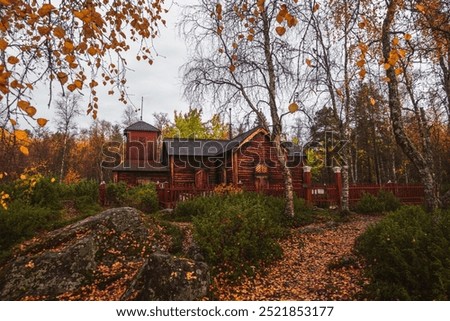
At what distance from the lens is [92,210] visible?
12945 mm

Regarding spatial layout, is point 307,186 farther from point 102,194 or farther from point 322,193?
point 102,194

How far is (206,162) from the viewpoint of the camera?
2322cm

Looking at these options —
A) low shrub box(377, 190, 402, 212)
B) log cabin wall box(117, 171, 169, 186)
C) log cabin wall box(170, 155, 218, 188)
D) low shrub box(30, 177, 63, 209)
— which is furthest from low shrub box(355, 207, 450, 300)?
log cabin wall box(117, 171, 169, 186)

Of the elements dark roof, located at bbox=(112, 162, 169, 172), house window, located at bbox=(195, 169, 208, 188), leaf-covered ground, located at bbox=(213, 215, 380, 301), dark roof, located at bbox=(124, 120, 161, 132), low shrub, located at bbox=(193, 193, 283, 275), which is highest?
dark roof, located at bbox=(124, 120, 161, 132)

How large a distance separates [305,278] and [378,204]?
8.94m

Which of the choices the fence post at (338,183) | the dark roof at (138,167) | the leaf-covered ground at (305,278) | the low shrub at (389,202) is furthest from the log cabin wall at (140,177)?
the leaf-covered ground at (305,278)

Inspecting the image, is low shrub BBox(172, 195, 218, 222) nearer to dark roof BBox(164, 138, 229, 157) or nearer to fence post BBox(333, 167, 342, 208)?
fence post BBox(333, 167, 342, 208)

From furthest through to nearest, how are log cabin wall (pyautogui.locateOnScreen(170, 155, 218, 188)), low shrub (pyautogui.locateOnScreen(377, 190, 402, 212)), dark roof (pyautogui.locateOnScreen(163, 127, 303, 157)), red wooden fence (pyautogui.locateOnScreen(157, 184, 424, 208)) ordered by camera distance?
log cabin wall (pyautogui.locateOnScreen(170, 155, 218, 188)) → dark roof (pyautogui.locateOnScreen(163, 127, 303, 157)) → red wooden fence (pyautogui.locateOnScreen(157, 184, 424, 208)) → low shrub (pyautogui.locateOnScreen(377, 190, 402, 212))

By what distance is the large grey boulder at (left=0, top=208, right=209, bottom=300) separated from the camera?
4957 millimetres

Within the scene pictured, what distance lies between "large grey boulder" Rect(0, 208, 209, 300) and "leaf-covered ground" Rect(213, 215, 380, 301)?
845 mm

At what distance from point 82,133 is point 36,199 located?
40.2m
